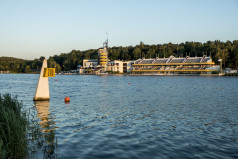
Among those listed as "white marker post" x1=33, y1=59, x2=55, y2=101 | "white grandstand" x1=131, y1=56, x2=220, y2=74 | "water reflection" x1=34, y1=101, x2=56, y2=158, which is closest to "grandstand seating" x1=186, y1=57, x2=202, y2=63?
"white grandstand" x1=131, y1=56, x2=220, y2=74

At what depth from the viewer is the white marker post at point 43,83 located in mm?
27469

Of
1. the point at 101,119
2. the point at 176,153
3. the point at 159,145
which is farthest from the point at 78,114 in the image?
the point at 176,153

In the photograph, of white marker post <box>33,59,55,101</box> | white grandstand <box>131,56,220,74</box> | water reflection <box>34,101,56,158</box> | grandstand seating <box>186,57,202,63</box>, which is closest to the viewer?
water reflection <box>34,101,56,158</box>

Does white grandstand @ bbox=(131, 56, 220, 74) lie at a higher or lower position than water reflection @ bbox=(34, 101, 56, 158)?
higher

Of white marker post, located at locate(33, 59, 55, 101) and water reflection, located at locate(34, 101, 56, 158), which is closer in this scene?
water reflection, located at locate(34, 101, 56, 158)

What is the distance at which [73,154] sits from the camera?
11.4 meters

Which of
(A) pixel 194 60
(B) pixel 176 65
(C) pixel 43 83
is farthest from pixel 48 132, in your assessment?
(B) pixel 176 65

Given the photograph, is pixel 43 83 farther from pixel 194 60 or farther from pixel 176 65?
pixel 176 65

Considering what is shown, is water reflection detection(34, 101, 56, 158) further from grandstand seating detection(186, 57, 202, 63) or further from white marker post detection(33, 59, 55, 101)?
grandstand seating detection(186, 57, 202, 63)

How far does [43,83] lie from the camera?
28016mm

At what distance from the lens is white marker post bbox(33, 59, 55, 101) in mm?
27469

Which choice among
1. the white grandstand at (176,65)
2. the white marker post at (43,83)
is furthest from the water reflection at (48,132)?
the white grandstand at (176,65)

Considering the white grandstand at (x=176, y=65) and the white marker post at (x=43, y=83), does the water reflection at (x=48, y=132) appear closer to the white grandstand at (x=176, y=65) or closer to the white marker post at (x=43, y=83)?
the white marker post at (x=43, y=83)

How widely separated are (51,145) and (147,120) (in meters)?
9.08
